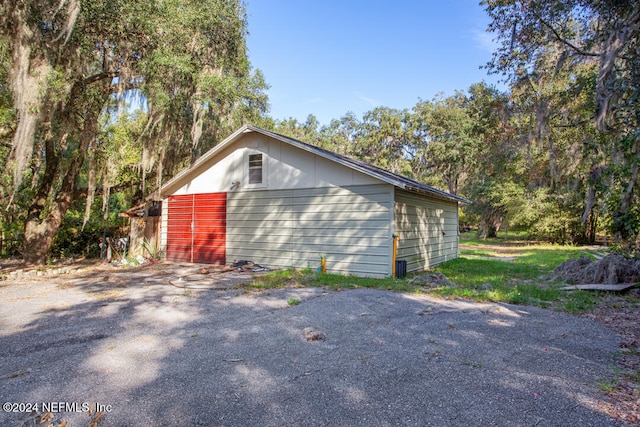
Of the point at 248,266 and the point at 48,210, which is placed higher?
the point at 48,210

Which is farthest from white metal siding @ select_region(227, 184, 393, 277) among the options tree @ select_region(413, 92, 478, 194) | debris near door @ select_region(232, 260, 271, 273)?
tree @ select_region(413, 92, 478, 194)

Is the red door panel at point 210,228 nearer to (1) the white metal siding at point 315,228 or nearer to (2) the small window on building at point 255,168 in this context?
(1) the white metal siding at point 315,228

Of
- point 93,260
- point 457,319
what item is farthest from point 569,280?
point 93,260

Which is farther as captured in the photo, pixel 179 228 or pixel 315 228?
pixel 179 228

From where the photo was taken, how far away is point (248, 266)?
10.2m

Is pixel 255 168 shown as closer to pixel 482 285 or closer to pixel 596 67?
pixel 482 285

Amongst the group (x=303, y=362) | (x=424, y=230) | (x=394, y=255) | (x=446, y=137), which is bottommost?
(x=303, y=362)

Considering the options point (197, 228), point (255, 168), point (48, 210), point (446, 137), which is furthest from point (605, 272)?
point (446, 137)

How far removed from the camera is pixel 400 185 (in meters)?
7.93

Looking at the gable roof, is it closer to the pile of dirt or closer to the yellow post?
the yellow post

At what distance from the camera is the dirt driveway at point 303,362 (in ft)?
8.32

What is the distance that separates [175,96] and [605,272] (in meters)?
11.4

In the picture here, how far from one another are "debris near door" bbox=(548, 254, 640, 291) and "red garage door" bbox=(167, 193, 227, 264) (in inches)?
372

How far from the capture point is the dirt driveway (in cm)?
254
